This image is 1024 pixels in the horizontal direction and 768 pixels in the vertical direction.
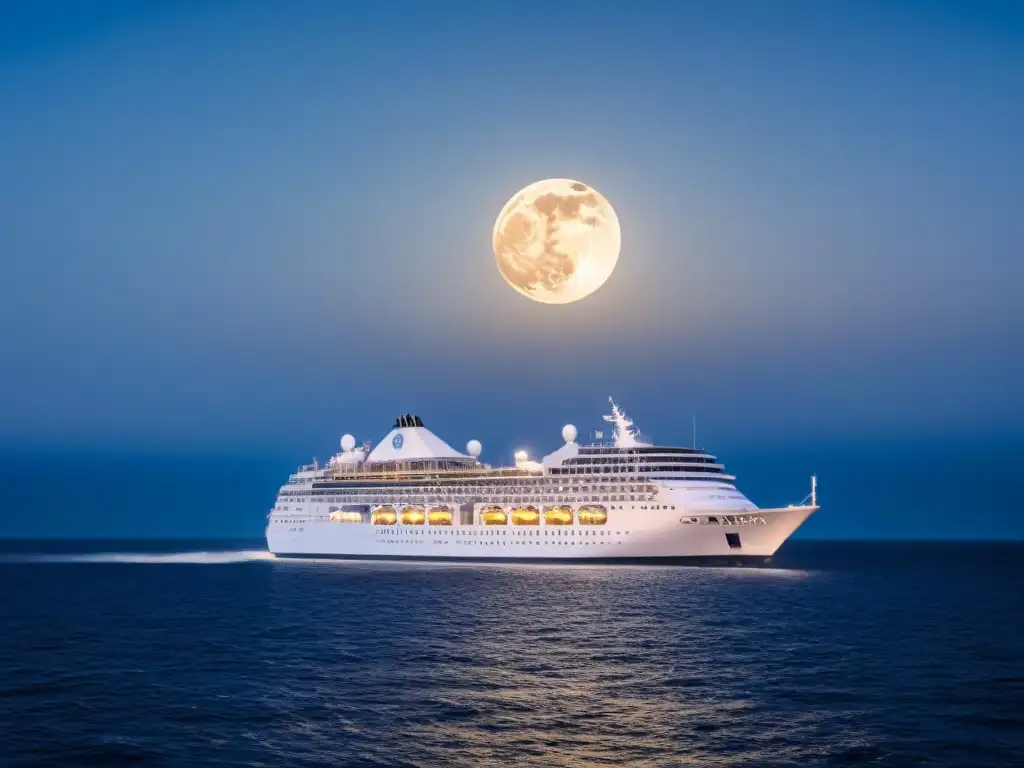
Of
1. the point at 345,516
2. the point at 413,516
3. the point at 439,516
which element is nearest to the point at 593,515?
the point at 439,516

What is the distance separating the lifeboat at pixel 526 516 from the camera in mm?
94562

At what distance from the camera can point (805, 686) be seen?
3403cm

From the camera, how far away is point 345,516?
11088 centimetres

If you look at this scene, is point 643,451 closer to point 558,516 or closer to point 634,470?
point 634,470

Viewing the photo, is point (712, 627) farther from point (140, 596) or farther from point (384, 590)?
point (140, 596)

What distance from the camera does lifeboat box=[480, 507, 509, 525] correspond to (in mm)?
97438

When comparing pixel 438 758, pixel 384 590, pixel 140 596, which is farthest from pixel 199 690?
pixel 140 596

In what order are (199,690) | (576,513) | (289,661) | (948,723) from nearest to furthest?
(948,723) → (199,690) → (289,661) → (576,513)

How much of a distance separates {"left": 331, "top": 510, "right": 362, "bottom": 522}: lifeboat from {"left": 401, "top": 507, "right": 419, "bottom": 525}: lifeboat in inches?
260

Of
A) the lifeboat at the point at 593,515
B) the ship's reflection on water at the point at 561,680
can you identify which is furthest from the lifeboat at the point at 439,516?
the ship's reflection on water at the point at 561,680

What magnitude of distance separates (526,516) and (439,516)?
1189 cm

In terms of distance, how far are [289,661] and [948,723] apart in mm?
24625

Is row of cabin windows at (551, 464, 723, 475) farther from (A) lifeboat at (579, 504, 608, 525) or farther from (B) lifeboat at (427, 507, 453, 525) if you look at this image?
(B) lifeboat at (427, 507, 453, 525)

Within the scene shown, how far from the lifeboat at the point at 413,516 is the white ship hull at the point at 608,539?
98 centimetres
